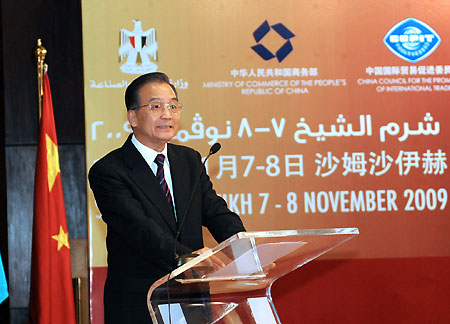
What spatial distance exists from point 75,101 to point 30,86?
0.28m

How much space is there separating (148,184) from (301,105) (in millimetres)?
2003

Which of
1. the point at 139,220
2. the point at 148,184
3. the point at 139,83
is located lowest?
the point at 139,220

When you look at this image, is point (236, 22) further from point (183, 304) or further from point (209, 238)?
point (183, 304)

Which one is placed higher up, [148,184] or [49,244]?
[148,184]

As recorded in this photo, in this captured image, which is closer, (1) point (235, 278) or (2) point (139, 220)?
(1) point (235, 278)

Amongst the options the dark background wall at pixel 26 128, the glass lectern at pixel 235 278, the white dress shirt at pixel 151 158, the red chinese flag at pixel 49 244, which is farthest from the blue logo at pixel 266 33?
A: the glass lectern at pixel 235 278

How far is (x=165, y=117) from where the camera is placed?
2469mm

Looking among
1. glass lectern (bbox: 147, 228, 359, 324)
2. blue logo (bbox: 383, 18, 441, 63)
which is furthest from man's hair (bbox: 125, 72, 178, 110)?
blue logo (bbox: 383, 18, 441, 63)

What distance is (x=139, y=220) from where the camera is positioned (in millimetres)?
2174

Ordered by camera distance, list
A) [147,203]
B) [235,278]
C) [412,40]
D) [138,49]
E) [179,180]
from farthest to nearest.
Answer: [412,40] → [138,49] → [179,180] → [147,203] → [235,278]

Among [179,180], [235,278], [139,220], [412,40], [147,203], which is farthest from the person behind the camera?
[412,40]

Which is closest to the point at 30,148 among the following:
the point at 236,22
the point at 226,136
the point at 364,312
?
the point at 226,136

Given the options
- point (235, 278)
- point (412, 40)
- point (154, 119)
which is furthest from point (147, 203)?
point (412, 40)

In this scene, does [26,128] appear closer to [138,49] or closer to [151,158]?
[138,49]
